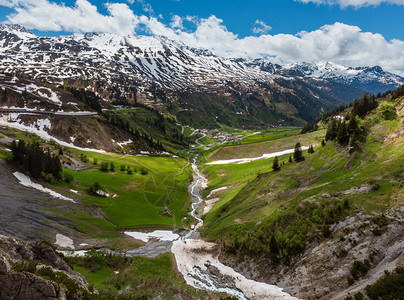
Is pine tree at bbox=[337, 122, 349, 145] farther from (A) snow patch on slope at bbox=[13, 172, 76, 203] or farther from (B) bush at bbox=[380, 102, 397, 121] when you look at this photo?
(A) snow patch on slope at bbox=[13, 172, 76, 203]

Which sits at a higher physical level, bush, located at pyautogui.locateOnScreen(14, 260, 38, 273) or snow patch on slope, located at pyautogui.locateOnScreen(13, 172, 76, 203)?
bush, located at pyautogui.locateOnScreen(14, 260, 38, 273)

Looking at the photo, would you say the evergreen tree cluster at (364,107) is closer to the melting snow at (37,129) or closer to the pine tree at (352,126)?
the pine tree at (352,126)

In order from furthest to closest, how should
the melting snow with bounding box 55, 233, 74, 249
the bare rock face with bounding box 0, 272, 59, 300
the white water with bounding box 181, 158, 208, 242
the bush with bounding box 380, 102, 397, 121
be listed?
the white water with bounding box 181, 158, 208, 242
the bush with bounding box 380, 102, 397, 121
the melting snow with bounding box 55, 233, 74, 249
the bare rock face with bounding box 0, 272, 59, 300

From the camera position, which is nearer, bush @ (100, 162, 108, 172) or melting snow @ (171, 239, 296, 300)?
melting snow @ (171, 239, 296, 300)

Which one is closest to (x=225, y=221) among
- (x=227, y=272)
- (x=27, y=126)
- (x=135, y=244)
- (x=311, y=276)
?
(x=227, y=272)

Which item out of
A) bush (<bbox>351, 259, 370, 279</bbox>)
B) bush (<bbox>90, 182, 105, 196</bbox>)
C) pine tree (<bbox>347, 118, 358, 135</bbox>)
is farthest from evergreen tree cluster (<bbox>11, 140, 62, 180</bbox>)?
pine tree (<bbox>347, 118, 358, 135</bbox>)

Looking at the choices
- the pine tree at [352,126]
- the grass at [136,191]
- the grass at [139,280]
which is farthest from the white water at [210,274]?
the pine tree at [352,126]

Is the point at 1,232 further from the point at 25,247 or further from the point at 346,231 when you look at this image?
the point at 346,231
